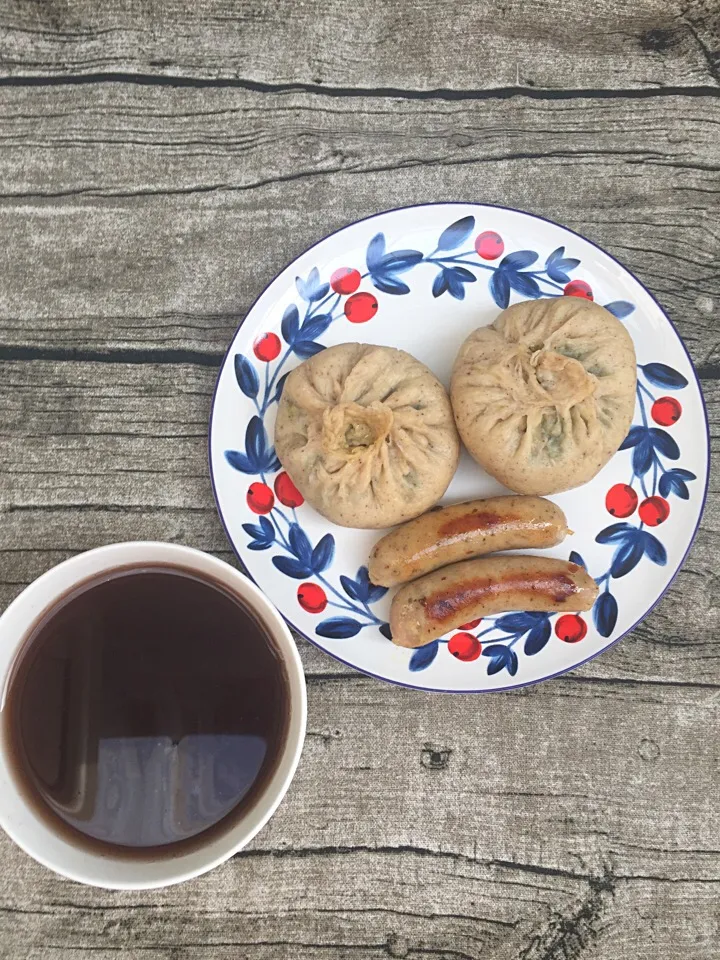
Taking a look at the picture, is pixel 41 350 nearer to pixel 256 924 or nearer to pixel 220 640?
pixel 220 640

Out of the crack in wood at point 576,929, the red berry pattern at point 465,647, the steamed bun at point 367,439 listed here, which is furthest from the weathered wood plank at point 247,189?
the crack in wood at point 576,929

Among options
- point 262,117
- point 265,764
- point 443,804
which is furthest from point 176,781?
point 262,117

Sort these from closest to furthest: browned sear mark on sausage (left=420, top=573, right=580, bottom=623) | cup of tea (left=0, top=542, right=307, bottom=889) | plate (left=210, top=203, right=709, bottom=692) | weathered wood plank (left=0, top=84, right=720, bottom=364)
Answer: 1. cup of tea (left=0, top=542, right=307, bottom=889)
2. browned sear mark on sausage (left=420, top=573, right=580, bottom=623)
3. plate (left=210, top=203, right=709, bottom=692)
4. weathered wood plank (left=0, top=84, right=720, bottom=364)

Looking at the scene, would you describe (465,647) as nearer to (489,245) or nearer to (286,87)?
(489,245)

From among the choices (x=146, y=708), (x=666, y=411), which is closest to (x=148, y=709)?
(x=146, y=708)

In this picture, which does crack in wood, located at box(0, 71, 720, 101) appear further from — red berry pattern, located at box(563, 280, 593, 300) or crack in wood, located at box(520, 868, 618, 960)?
crack in wood, located at box(520, 868, 618, 960)

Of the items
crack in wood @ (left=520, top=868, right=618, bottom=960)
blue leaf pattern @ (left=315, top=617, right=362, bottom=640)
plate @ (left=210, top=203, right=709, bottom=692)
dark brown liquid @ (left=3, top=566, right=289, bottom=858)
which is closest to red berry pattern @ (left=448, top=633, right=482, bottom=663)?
plate @ (left=210, top=203, right=709, bottom=692)

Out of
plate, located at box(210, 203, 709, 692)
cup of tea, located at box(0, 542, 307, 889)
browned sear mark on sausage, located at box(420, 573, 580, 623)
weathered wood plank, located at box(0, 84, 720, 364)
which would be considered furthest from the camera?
weathered wood plank, located at box(0, 84, 720, 364)
